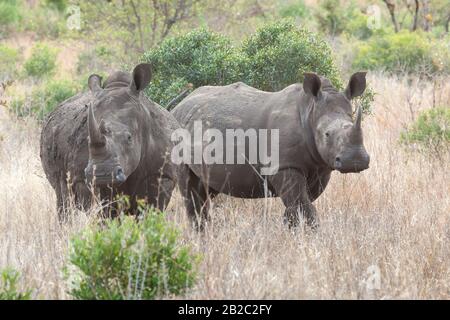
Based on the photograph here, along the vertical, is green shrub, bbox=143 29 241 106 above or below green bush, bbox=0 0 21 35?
below

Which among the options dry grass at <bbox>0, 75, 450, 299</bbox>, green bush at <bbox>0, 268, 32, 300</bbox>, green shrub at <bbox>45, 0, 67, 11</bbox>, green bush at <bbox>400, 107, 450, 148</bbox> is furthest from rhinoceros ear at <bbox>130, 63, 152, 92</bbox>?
green shrub at <bbox>45, 0, 67, 11</bbox>

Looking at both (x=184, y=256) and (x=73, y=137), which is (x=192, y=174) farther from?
(x=184, y=256)

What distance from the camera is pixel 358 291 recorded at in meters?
5.64

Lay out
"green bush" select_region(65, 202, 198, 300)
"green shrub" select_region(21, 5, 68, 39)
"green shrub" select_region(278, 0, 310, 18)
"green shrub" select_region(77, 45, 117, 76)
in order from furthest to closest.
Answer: "green shrub" select_region(278, 0, 310, 18) < "green shrub" select_region(21, 5, 68, 39) < "green shrub" select_region(77, 45, 117, 76) < "green bush" select_region(65, 202, 198, 300)

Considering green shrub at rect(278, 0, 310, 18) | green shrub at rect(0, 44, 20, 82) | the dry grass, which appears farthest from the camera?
green shrub at rect(278, 0, 310, 18)

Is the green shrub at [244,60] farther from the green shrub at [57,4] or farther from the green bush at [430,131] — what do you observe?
the green shrub at [57,4]

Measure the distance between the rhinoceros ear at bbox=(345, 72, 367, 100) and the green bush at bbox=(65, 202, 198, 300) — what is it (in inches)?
111

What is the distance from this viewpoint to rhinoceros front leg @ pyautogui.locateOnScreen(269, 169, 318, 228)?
25.1 feet

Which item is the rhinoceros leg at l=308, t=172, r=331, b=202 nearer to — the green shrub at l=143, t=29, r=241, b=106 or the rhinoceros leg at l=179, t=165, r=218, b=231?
the rhinoceros leg at l=179, t=165, r=218, b=231

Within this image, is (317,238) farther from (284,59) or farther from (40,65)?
(40,65)

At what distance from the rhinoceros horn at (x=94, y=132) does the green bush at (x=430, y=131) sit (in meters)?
4.85

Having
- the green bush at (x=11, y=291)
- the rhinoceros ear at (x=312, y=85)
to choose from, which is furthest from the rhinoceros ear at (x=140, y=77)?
the green bush at (x=11, y=291)
